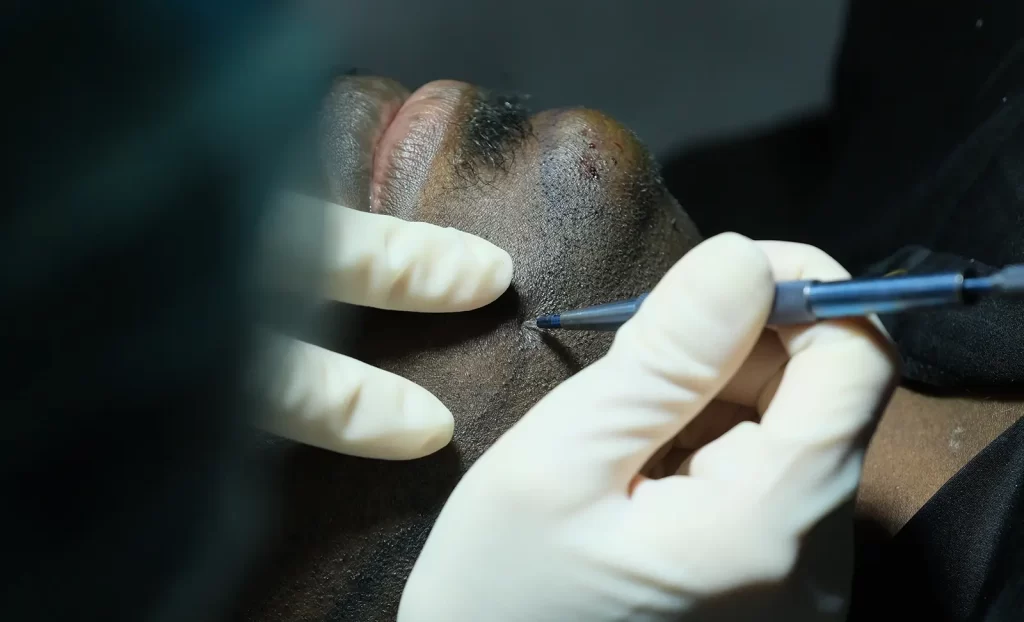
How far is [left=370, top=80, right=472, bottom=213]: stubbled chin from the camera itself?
781 mm

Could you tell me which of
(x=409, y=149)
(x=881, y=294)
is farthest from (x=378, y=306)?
(x=881, y=294)

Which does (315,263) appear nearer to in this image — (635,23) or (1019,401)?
(1019,401)

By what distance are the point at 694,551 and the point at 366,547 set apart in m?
0.30

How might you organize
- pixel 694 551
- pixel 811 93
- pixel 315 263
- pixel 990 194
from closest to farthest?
1. pixel 694 551
2. pixel 315 263
3. pixel 990 194
4. pixel 811 93

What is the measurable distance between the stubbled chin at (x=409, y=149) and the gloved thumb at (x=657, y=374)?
11.8 inches

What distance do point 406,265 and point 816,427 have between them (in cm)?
36

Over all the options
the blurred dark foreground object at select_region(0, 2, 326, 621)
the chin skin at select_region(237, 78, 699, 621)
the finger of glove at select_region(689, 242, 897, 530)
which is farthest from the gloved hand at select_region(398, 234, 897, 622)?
the blurred dark foreground object at select_region(0, 2, 326, 621)

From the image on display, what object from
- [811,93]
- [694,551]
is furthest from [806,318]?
[811,93]

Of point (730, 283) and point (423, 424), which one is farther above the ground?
point (730, 283)

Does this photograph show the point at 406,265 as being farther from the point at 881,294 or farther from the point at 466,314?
the point at 881,294

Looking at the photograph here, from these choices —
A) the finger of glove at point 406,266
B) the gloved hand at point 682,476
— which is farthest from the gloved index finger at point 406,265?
the gloved hand at point 682,476

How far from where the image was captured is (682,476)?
60cm

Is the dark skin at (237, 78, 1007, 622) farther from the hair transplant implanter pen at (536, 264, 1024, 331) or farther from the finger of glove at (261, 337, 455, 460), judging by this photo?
the hair transplant implanter pen at (536, 264, 1024, 331)

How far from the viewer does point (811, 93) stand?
4.99 feet
